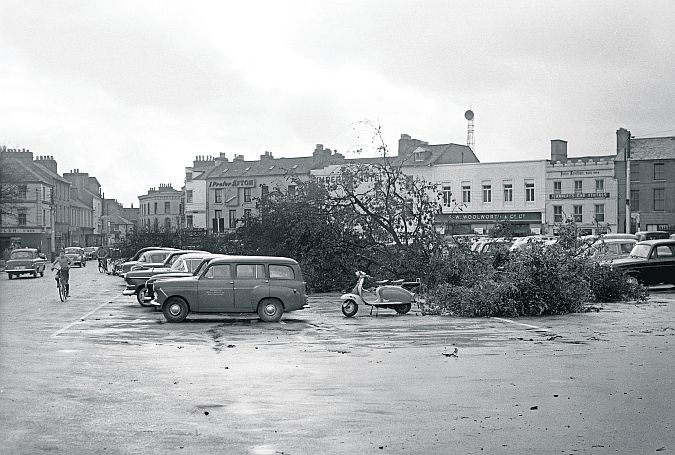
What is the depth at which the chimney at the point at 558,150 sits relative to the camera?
76.7 metres

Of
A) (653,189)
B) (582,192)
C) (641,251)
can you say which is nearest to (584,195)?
(582,192)

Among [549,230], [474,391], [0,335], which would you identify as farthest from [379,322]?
[549,230]

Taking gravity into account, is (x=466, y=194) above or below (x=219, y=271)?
above

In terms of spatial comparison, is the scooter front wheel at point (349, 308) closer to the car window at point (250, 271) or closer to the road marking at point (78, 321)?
the car window at point (250, 271)

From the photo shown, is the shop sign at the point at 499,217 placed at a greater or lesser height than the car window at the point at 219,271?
greater

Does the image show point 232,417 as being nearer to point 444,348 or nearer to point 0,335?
point 444,348

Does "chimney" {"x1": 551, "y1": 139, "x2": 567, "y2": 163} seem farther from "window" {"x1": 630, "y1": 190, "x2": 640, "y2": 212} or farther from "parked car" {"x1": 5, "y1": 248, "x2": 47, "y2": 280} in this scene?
"parked car" {"x1": 5, "y1": 248, "x2": 47, "y2": 280}

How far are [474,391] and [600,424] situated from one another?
2.17 metres

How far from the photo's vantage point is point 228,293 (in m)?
21.0

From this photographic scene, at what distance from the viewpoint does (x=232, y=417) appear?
966cm

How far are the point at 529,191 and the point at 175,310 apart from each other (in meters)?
53.2

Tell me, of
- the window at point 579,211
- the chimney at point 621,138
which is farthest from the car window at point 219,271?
the chimney at point 621,138

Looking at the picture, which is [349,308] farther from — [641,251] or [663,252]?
[663,252]

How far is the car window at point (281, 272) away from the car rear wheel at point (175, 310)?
2.20m
